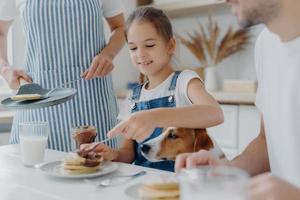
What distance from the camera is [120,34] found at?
1.89m

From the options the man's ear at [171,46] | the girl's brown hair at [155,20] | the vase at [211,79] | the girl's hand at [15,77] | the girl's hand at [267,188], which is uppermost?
the girl's brown hair at [155,20]

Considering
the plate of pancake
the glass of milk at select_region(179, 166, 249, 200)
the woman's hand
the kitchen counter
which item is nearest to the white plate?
the plate of pancake

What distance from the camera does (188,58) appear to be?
11.1 ft

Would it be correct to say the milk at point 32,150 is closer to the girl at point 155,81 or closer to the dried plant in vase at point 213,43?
the girl at point 155,81

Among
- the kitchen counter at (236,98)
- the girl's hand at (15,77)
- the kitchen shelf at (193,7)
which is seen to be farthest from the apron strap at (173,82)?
the kitchen shelf at (193,7)

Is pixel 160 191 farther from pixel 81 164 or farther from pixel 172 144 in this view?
pixel 172 144

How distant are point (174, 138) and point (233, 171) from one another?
0.78m

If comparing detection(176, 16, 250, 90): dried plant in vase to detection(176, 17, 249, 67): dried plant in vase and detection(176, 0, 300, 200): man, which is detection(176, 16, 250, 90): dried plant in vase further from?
detection(176, 0, 300, 200): man

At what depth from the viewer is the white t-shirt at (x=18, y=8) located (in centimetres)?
181

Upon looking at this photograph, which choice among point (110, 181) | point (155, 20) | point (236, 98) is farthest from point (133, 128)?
point (236, 98)

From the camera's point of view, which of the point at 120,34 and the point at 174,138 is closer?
the point at 174,138

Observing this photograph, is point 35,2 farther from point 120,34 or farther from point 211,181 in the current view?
point 211,181

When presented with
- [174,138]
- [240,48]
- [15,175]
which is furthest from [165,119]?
→ [240,48]

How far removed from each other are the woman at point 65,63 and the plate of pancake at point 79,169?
52cm
